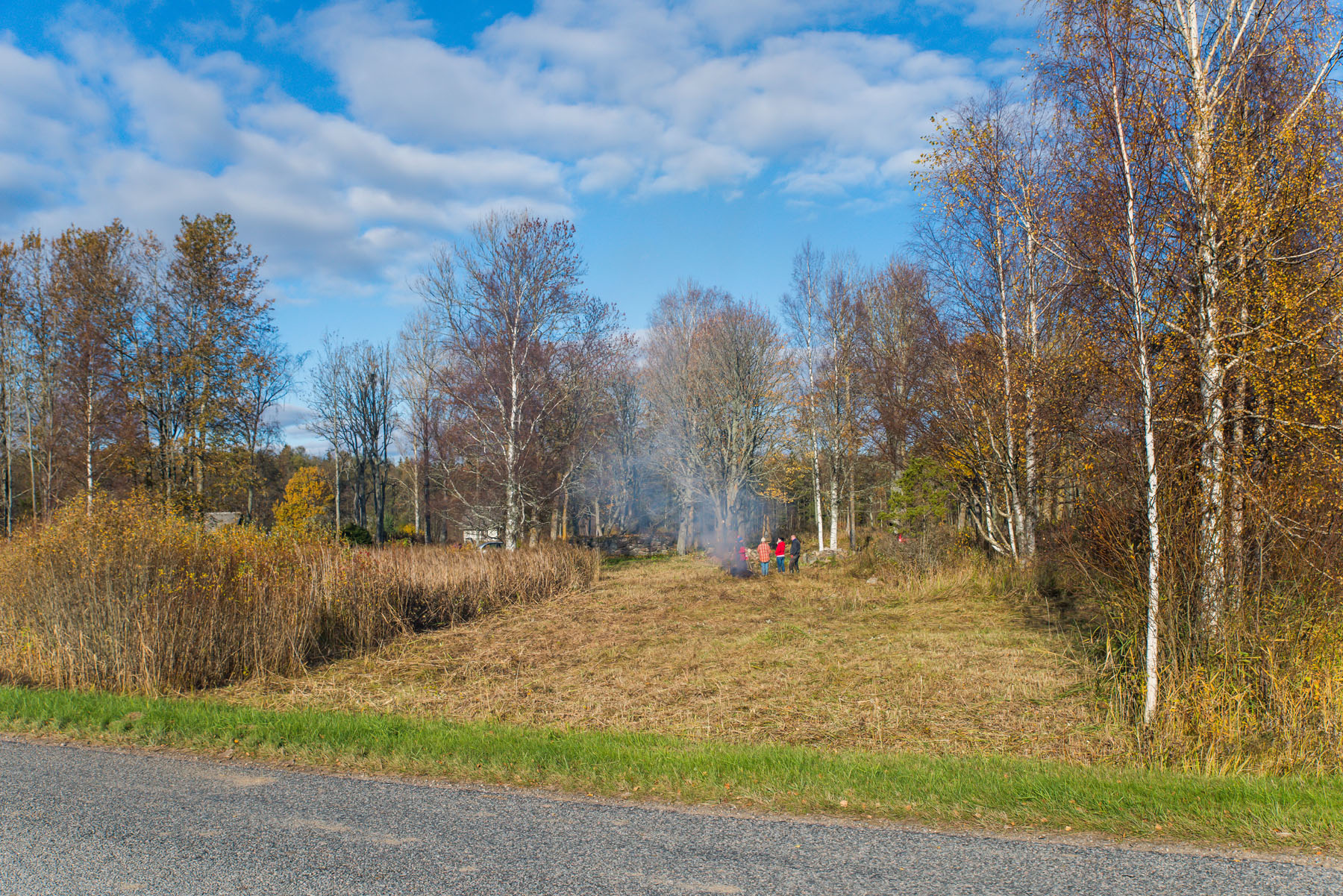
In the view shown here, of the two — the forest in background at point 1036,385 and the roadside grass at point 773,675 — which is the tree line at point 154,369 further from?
the roadside grass at point 773,675

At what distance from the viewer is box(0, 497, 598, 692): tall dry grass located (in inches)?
347

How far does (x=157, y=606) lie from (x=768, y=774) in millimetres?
7498

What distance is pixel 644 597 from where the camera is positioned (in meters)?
16.8

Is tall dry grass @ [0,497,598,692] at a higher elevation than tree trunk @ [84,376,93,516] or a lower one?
lower

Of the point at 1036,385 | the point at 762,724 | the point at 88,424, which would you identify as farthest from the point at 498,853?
the point at 88,424

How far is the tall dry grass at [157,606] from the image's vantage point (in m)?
8.82

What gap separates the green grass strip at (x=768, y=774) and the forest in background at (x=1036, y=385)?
52.8 inches

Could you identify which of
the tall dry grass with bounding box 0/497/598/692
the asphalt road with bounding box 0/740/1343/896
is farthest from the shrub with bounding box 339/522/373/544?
the asphalt road with bounding box 0/740/1343/896

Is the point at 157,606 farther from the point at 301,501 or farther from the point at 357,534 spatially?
the point at 301,501

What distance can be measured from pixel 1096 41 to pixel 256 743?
9.38 m

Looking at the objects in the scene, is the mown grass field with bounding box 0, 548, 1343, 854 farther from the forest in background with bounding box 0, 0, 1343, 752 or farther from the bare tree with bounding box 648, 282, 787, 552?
the bare tree with bounding box 648, 282, 787, 552

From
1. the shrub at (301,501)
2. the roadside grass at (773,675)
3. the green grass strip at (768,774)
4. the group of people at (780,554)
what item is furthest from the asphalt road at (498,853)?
the shrub at (301,501)

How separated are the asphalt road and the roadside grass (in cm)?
211

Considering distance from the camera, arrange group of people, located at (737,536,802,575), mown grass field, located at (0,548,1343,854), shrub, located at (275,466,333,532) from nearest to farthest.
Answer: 1. mown grass field, located at (0,548,1343,854)
2. group of people, located at (737,536,802,575)
3. shrub, located at (275,466,333,532)
